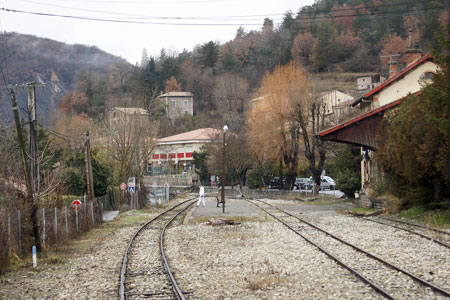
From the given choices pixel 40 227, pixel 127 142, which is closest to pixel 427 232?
pixel 40 227

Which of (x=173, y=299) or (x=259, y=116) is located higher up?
(x=259, y=116)

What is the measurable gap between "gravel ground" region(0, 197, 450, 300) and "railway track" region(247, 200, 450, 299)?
275 mm

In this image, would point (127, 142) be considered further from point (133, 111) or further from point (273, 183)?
point (273, 183)

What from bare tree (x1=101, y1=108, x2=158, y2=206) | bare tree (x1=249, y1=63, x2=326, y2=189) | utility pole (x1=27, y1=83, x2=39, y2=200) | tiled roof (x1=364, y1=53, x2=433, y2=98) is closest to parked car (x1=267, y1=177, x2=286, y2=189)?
bare tree (x1=249, y1=63, x2=326, y2=189)

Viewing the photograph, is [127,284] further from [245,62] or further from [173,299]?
[245,62]

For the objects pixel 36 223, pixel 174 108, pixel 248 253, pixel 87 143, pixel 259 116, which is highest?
pixel 174 108

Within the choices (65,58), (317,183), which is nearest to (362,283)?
(317,183)

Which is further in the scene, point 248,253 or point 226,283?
point 248,253

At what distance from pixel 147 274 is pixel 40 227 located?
261 inches

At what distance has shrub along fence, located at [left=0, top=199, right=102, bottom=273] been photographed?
14.1 metres

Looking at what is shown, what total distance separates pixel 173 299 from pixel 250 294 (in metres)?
1.45

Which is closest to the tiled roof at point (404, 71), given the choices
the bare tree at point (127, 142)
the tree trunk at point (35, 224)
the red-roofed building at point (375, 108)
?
the red-roofed building at point (375, 108)

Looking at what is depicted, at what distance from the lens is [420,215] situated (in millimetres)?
21609

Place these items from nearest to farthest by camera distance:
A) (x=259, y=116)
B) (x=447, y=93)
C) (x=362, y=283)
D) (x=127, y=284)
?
(x=362, y=283), (x=127, y=284), (x=447, y=93), (x=259, y=116)
